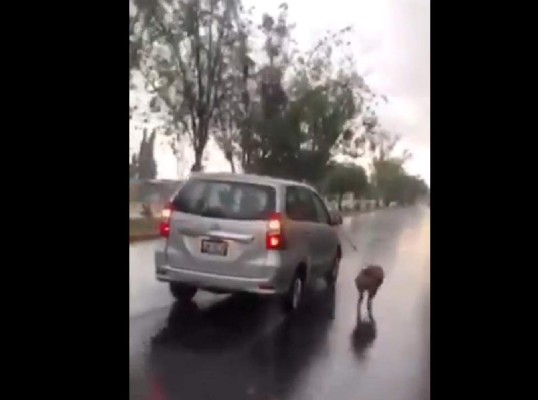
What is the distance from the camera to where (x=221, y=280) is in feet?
6.70

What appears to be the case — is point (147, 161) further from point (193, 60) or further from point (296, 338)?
point (296, 338)

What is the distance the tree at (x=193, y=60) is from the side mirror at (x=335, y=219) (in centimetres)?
34

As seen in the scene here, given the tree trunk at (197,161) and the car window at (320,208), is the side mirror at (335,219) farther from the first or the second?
the tree trunk at (197,161)

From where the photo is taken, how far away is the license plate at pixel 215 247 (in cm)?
204

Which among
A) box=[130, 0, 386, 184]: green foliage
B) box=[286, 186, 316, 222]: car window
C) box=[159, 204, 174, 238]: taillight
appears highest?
box=[130, 0, 386, 184]: green foliage

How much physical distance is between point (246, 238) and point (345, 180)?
0.89 ft

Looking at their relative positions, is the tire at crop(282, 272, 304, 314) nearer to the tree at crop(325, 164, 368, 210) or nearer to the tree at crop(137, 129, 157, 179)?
the tree at crop(325, 164, 368, 210)

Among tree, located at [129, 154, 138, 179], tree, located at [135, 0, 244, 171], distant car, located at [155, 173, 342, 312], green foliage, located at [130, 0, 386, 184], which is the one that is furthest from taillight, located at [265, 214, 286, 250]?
tree, located at [129, 154, 138, 179]

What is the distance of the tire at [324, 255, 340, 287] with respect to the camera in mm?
2059

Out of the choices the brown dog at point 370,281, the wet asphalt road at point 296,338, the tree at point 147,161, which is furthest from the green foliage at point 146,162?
the brown dog at point 370,281

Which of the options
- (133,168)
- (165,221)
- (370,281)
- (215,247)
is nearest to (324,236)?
(370,281)
